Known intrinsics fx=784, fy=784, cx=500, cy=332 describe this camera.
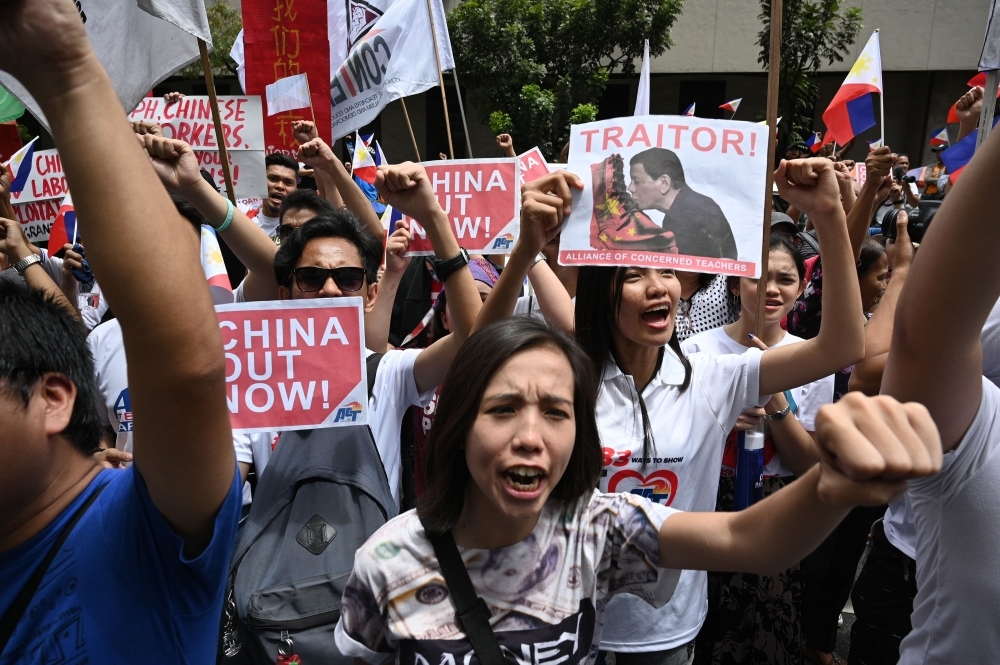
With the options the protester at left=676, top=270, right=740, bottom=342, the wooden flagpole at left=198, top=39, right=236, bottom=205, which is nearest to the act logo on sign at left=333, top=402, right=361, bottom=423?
the wooden flagpole at left=198, top=39, right=236, bottom=205

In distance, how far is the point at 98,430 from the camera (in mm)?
1383

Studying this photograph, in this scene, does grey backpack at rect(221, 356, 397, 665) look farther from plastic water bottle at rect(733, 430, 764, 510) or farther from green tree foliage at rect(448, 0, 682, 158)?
green tree foliage at rect(448, 0, 682, 158)

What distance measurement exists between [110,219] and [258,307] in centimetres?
139

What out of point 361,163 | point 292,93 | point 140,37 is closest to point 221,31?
point 361,163

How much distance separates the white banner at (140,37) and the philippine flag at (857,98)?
13.7 feet

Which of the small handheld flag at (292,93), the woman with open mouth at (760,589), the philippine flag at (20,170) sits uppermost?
the small handheld flag at (292,93)

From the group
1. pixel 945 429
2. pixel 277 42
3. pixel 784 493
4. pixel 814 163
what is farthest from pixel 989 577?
pixel 277 42

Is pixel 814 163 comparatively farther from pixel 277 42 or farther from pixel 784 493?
pixel 277 42

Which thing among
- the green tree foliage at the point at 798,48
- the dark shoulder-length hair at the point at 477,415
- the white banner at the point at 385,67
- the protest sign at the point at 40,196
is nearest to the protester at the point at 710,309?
the white banner at the point at 385,67

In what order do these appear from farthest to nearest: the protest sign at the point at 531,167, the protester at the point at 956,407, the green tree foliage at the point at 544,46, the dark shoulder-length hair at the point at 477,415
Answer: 1. the green tree foliage at the point at 544,46
2. the protest sign at the point at 531,167
3. the dark shoulder-length hair at the point at 477,415
4. the protester at the point at 956,407

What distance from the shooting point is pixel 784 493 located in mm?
1296

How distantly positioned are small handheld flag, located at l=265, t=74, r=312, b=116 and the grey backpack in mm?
2747

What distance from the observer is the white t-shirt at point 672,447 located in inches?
87.5

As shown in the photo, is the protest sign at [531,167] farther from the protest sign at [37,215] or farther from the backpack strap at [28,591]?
the protest sign at [37,215]
